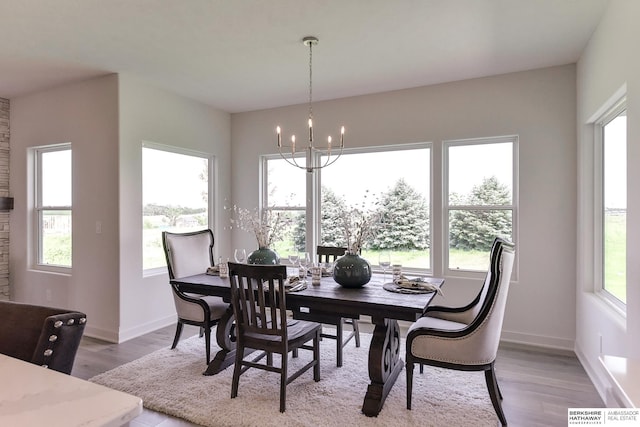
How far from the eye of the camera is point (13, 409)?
0.77 m

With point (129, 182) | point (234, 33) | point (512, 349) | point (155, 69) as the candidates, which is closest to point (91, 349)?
point (129, 182)

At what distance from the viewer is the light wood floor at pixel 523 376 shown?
2.37 meters

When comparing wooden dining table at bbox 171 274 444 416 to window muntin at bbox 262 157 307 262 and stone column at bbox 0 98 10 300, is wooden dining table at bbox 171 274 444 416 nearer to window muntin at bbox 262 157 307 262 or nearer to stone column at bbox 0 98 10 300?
window muntin at bbox 262 157 307 262

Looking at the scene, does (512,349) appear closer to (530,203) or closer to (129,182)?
(530,203)

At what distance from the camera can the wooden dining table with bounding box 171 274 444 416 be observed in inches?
93.4

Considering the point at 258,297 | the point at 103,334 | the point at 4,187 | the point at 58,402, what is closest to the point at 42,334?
the point at 58,402

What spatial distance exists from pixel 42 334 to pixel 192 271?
95.8 inches

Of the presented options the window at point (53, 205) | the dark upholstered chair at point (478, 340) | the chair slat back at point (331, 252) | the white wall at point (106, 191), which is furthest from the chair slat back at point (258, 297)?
the window at point (53, 205)

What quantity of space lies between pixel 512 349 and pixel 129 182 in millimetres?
4196

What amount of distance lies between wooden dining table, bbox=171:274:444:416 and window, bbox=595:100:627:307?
126 cm

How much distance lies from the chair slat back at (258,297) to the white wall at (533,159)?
7.48 ft

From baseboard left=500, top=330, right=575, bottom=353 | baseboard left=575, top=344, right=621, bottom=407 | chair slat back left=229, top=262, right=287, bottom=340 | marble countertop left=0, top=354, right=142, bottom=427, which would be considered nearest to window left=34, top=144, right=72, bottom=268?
chair slat back left=229, top=262, right=287, bottom=340

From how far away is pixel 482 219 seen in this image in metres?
3.95

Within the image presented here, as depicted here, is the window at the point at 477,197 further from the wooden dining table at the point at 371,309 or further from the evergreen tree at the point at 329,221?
the evergreen tree at the point at 329,221
